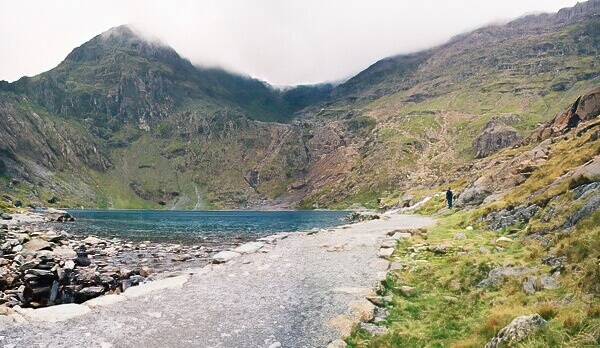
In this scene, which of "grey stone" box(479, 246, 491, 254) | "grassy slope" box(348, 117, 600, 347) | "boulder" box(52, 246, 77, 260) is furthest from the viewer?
"boulder" box(52, 246, 77, 260)

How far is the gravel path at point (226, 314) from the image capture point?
511 inches

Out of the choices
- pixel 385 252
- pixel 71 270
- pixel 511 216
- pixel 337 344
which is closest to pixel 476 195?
pixel 511 216

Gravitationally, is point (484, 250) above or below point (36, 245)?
below

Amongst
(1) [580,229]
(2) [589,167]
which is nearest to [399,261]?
(1) [580,229]

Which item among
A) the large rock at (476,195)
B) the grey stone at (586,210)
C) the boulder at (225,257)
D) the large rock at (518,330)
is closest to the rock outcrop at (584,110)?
the large rock at (476,195)

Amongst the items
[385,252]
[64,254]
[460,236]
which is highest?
[64,254]

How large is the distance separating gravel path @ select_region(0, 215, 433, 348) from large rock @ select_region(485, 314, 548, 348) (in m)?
5.11

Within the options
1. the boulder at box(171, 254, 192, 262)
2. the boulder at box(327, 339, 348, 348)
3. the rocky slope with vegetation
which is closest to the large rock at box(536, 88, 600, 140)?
the rocky slope with vegetation

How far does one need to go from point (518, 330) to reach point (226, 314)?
10402 mm

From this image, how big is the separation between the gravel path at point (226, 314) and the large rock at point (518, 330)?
511cm

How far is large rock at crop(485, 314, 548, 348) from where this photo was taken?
31.6 feet

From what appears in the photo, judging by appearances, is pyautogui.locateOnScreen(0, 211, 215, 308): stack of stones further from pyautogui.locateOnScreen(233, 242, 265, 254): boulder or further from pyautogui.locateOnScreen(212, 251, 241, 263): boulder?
pyautogui.locateOnScreen(212, 251, 241, 263): boulder

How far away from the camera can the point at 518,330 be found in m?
9.78

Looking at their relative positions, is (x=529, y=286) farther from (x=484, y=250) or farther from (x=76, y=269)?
(x=76, y=269)
